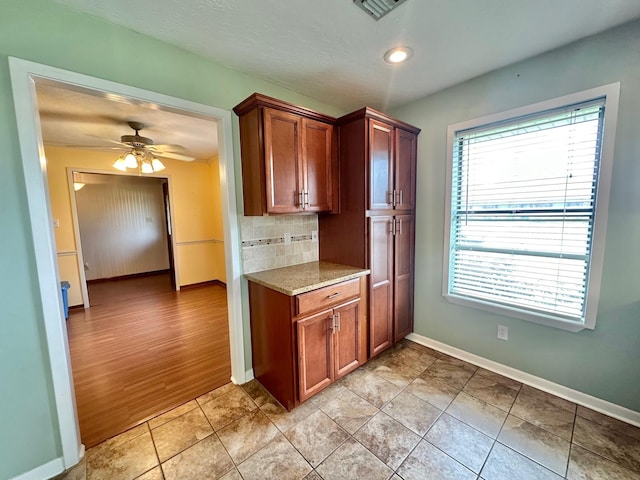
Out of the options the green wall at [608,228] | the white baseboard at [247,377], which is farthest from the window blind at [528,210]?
the white baseboard at [247,377]

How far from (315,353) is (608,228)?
2110mm

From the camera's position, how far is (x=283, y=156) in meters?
1.87

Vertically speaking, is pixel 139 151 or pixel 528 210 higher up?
pixel 139 151

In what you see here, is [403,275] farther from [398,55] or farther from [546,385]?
[398,55]

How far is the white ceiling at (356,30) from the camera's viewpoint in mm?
1350

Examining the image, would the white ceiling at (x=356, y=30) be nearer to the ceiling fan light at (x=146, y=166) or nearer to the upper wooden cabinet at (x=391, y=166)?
the upper wooden cabinet at (x=391, y=166)

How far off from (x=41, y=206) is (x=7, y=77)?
61 centimetres

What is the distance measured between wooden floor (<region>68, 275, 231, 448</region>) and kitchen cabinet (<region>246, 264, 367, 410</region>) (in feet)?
2.09

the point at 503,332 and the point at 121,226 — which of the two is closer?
the point at 503,332

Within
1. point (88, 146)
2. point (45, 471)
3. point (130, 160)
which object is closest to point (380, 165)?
point (45, 471)

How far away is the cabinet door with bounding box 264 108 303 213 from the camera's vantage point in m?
1.79

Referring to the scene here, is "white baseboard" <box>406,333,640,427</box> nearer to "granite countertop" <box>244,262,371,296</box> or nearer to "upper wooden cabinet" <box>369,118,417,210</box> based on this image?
"granite countertop" <box>244,262,371,296</box>

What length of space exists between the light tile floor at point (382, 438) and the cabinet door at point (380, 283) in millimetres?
423

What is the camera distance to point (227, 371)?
2.30 m
